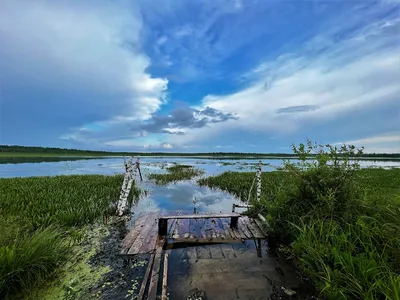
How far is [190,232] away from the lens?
8.08 meters

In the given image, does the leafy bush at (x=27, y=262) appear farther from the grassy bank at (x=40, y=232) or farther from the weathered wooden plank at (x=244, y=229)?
the weathered wooden plank at (x=244, y=229)

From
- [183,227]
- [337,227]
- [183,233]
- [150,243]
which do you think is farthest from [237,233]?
[337,227]

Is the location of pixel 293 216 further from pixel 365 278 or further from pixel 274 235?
pixel 365 278

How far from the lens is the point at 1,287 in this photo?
455 cm

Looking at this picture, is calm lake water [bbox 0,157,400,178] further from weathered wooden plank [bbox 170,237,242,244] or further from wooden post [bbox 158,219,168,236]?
wooden post [bbox 158,219,168,236]

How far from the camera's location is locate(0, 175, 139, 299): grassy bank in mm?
4859

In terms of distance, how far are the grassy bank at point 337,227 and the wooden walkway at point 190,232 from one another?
39.3 inches

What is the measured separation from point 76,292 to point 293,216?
5.84 m

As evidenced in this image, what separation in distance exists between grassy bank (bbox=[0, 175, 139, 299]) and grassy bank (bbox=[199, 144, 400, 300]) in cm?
617

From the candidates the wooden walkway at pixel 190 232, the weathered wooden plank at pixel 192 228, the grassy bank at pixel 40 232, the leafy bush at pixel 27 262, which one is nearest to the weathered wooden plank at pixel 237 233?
the wooden walkway at pixel 190 232

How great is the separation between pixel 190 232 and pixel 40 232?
4.80m

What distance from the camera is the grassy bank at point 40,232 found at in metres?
4.86

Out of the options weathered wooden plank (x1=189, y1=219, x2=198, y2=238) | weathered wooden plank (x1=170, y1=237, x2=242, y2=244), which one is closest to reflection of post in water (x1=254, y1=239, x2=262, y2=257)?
weathered wooden plank (x1=170, y1=237, x2=242, y2=244)

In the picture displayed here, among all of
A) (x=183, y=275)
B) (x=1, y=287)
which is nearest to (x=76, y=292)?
(x=1, y=287)
